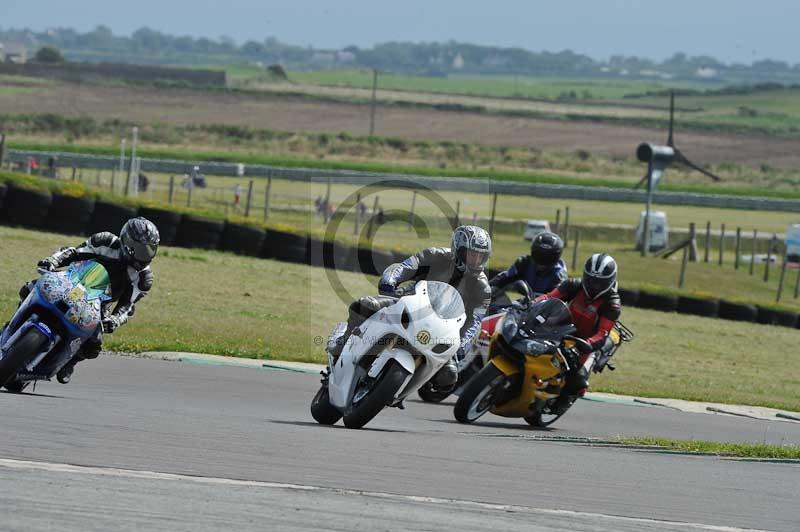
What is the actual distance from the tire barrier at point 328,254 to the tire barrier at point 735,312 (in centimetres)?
802

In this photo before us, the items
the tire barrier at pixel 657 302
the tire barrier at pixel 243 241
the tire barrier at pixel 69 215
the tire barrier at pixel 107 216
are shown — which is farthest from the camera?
the tire barrier at pixel 657 302

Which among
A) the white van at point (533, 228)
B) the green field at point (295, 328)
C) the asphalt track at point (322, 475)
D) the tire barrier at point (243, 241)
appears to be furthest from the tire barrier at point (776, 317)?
the white van at point (533, 228)

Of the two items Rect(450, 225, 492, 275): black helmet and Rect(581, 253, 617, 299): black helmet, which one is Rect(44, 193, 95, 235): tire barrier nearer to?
Rect(581, 253, 617, 299): black helmet

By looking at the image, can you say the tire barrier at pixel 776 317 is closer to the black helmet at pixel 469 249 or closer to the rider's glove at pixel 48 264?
the black helmet at pixel 469 249

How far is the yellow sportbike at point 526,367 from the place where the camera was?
12695mm

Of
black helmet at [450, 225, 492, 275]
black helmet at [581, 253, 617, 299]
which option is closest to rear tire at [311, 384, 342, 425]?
black helmet at [450, 225, 492, 275]

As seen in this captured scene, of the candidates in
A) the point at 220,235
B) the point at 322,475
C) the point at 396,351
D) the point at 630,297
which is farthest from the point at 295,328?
the point at 322,475

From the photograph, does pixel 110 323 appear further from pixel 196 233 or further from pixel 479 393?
pixel 196 233

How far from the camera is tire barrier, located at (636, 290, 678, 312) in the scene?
2931cm

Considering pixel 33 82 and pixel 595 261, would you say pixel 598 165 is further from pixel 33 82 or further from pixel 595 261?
pixel 595 261

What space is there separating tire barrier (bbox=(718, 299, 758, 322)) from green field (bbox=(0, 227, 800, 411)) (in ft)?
2.66

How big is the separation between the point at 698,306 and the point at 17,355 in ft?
68.3

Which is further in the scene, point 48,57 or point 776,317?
point 48,57

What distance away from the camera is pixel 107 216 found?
2578cm
